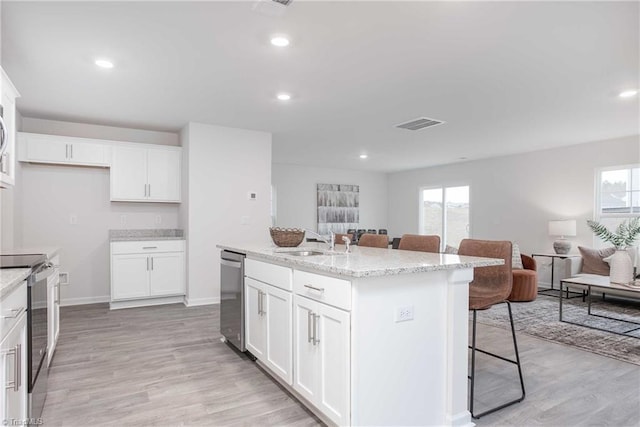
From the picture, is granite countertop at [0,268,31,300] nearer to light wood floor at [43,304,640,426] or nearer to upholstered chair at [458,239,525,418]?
light wood floor at [43,304,640,426]

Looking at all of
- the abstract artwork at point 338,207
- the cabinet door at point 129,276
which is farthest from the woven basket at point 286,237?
the abstract artwork at point 338,207

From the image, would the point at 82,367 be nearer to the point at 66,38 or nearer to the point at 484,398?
the point at 66,38

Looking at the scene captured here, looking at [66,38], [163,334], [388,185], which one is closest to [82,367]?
[163,334]

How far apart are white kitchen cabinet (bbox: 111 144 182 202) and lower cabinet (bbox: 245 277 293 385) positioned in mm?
2792

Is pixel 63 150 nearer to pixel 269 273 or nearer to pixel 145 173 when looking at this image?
pixel 145 173

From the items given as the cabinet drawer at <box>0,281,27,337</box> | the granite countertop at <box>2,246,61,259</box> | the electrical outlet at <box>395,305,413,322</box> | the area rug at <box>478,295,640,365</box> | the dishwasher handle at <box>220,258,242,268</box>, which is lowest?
the area rug at <box>478,295,640,365</box>

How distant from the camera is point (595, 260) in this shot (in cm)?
562

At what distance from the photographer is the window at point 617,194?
18.8 ft

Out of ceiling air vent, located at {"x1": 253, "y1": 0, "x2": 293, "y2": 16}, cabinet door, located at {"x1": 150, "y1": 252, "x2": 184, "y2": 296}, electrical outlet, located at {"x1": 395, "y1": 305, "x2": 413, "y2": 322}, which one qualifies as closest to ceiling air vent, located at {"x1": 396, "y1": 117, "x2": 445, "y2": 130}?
ceiling air vent, located at {"x1": 253, "y1": 0, "x2": 293, "y2": 16}

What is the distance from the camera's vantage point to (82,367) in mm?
2922

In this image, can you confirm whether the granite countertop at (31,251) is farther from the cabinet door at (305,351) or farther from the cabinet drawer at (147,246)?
the cabinet door at (305,351)

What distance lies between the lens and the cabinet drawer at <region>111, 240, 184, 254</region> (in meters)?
4.71

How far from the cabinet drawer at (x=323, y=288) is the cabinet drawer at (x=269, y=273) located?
0.32ft

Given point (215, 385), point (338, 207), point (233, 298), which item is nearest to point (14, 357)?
point (215, 385)
